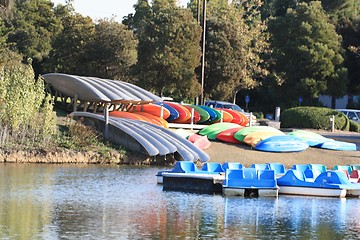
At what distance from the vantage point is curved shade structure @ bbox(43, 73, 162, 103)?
40.0 m

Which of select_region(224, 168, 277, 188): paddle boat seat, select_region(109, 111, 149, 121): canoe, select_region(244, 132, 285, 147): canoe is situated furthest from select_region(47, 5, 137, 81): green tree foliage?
select_region(224, 168, 277, 188): paddle boat seat

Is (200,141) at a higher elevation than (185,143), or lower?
higher

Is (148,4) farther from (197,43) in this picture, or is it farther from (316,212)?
(316,212)

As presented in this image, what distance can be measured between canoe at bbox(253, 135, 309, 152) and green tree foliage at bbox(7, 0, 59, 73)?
96.5 ft

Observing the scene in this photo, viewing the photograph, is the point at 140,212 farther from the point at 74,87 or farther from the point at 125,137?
the point at 74,87

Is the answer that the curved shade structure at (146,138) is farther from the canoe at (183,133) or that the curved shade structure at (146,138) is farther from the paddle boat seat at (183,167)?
the paddle boat seat at (183,167)

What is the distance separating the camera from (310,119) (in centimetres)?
5291

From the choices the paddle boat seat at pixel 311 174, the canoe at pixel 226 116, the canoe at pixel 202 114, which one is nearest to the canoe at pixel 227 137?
the canoe at pixel 202 114

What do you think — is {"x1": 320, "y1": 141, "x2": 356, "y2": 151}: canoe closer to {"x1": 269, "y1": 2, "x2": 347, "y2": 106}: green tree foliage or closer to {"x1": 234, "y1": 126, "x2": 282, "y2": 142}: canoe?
{"x1": 234, "y1": 126, "x2": 282, "y2": 142}: canoe

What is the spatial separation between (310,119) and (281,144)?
1388cm

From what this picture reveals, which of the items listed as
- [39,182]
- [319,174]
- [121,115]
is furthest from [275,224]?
[121,115]

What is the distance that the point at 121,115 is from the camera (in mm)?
39812

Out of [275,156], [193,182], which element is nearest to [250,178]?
[193,182]

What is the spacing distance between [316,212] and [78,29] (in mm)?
32517
